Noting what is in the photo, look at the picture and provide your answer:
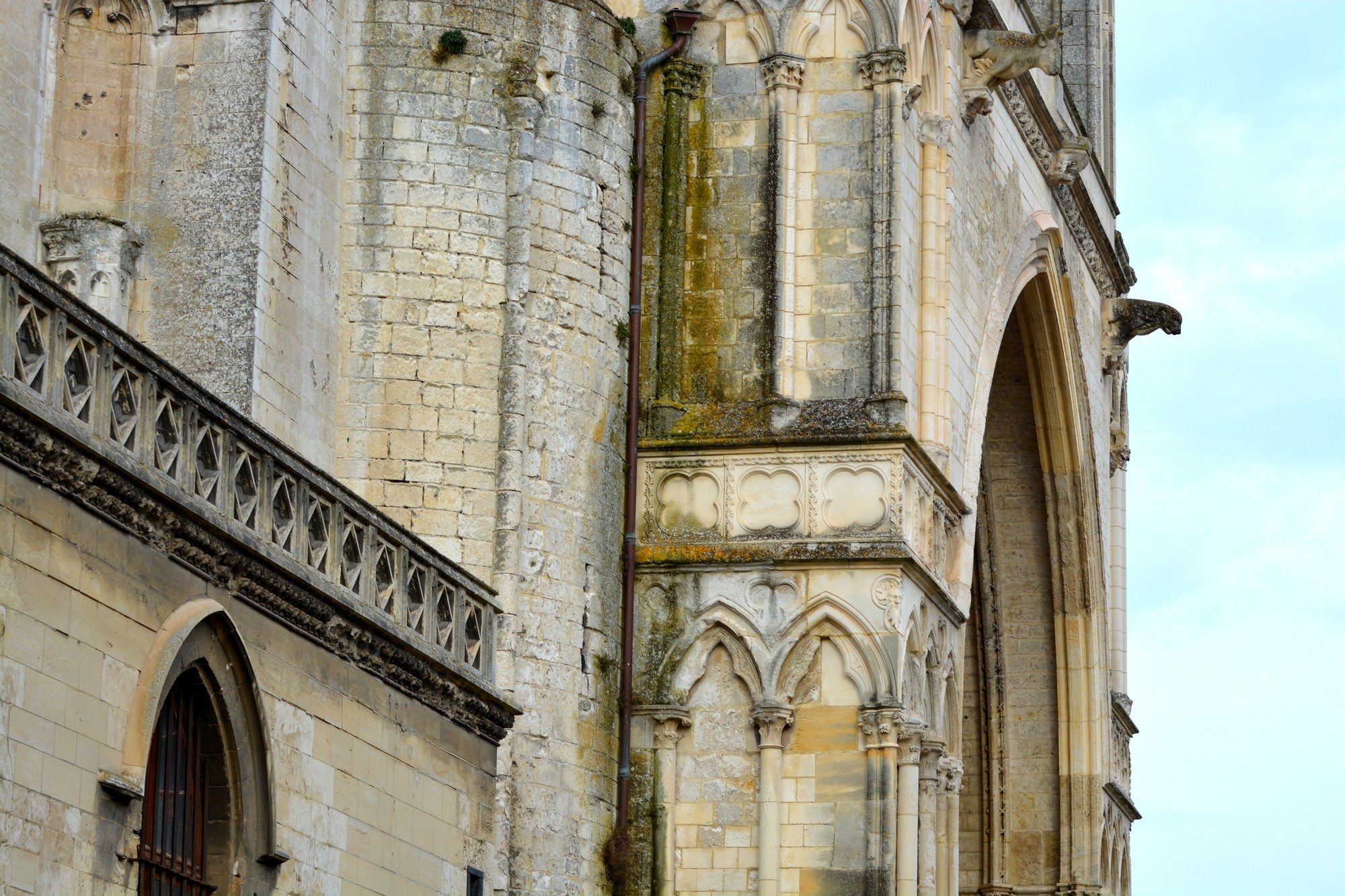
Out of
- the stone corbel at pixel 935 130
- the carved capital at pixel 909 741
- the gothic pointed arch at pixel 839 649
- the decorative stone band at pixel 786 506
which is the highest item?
the stone corbel at pixel 935 130

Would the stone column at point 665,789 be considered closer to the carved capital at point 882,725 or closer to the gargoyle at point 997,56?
the carved capital at point 882,725

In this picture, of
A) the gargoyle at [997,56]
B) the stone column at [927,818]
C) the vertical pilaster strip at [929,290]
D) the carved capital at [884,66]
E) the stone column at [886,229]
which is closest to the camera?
the stone column at [886,229]

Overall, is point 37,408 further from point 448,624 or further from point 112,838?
point 448,624

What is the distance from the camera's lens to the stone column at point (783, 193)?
68.3 ft

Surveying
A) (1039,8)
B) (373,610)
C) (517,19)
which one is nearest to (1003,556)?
(1039,8)

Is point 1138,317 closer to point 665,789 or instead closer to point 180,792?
point 665,789

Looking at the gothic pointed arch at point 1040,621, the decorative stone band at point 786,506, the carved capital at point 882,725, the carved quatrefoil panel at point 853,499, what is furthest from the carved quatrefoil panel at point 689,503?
the gothic pointed arch at point 1040,621

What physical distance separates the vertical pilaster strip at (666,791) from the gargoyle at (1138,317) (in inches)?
490

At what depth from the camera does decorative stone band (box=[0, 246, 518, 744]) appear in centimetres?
1097

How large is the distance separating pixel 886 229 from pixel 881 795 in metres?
4.30

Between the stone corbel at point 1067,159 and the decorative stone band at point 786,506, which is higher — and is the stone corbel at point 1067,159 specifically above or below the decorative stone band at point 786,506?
above

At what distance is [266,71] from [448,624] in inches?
190

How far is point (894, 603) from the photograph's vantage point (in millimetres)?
20156

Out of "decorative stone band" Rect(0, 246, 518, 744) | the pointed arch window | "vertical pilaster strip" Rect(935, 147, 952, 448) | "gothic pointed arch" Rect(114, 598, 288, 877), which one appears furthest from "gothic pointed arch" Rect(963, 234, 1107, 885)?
the pointed arch window
